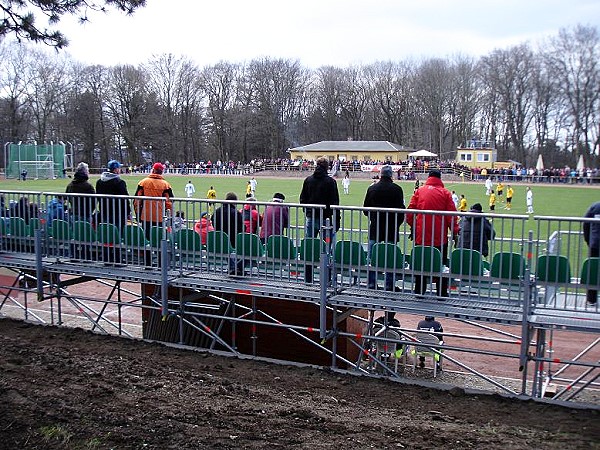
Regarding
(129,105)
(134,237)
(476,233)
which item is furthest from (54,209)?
(129,105)

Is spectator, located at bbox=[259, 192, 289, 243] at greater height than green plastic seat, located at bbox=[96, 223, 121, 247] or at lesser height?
greater

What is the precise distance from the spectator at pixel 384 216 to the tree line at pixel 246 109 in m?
72.6

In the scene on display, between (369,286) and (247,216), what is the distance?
7.04ft

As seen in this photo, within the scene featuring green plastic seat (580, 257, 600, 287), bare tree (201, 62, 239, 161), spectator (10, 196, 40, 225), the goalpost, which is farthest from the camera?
bare tree (201, 62, 239, 161)

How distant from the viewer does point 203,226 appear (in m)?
10.0

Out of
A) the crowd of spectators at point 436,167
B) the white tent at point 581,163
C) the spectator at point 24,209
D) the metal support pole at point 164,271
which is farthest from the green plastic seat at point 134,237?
the crowd of spectators at point 436,167

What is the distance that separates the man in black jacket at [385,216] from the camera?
7730mm

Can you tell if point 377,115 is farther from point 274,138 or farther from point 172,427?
point 172,427

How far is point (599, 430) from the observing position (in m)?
5.59

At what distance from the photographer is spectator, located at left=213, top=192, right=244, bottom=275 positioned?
8797 mm

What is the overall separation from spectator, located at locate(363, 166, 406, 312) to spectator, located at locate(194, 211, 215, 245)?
2.31 metres

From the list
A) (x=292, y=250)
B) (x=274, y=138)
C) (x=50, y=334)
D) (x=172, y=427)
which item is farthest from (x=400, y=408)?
(x=274, y=138)

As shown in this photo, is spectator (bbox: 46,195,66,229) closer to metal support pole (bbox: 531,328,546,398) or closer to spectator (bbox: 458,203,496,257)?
spectator (bbox: 458,203,496,257)

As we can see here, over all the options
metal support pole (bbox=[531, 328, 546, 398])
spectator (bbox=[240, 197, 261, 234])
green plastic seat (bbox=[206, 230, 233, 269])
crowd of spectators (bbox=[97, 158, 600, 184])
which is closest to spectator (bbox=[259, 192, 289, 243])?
spectator (bbox=[240, 197, 261, 234])
